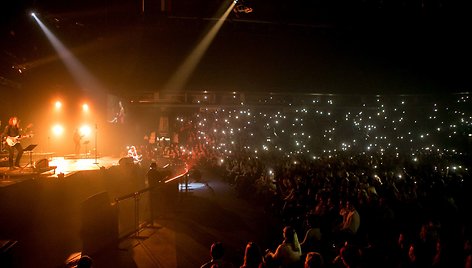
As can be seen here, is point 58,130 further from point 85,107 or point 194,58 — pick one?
point 194,58

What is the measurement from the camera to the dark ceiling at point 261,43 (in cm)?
682

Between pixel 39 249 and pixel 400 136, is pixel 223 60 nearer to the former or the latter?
pixel 39 249

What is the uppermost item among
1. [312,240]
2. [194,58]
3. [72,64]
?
[72,64]

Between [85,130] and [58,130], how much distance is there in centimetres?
165

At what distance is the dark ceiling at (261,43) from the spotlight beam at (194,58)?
157 mm

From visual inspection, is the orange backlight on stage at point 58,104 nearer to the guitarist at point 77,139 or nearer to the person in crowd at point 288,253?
the guitarist at point 77,139

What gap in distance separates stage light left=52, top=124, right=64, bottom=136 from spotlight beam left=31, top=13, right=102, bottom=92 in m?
2.29

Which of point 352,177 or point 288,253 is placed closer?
point 288,253

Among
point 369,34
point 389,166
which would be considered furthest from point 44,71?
point 389,166

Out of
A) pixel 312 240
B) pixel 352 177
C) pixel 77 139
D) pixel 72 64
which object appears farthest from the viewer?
pixel 77 139

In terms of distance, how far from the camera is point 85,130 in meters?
17.0

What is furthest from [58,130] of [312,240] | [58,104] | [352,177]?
[312,240]

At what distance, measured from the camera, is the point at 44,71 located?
11.5 m

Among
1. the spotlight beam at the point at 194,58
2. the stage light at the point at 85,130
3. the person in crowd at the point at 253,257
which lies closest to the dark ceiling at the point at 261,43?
the spotlight beam at the point at 194,58
